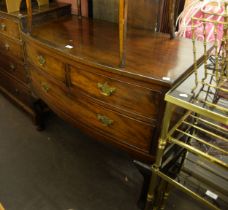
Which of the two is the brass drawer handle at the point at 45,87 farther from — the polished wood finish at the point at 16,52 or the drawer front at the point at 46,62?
the polished wood finish at the point at 16,52

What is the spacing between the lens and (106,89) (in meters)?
1.05

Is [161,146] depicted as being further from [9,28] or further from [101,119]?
[9,28]

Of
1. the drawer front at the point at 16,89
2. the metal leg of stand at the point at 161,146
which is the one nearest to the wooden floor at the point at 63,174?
the drawer front at the point at 16,89

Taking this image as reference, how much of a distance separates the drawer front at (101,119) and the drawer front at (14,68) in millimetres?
337

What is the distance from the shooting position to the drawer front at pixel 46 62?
4.11 feet

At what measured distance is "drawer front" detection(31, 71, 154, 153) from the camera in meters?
1.04

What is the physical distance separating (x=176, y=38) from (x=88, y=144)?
3.37 feet

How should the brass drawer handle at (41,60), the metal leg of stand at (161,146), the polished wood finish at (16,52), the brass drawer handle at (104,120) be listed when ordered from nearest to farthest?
the metal leg of stand at (161,146)
the brass drawer handle at (104,120)
the brass drawer handle at (41,60)
the polished wood finish at (16,52)

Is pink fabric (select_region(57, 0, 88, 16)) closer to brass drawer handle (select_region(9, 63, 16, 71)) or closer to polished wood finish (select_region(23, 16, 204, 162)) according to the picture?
polished wood finish (select_region(23, 16, 204, 162))

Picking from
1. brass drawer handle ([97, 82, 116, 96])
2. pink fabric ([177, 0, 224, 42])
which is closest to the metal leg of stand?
brass drawer handle ([97, 82, 116, 96])

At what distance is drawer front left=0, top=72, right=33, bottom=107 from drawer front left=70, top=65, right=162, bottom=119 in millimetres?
832

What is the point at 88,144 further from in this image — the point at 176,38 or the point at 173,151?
the point at 176,38

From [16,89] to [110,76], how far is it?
131 centimetres

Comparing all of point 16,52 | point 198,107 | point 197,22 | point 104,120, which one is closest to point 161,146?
point 198,107
